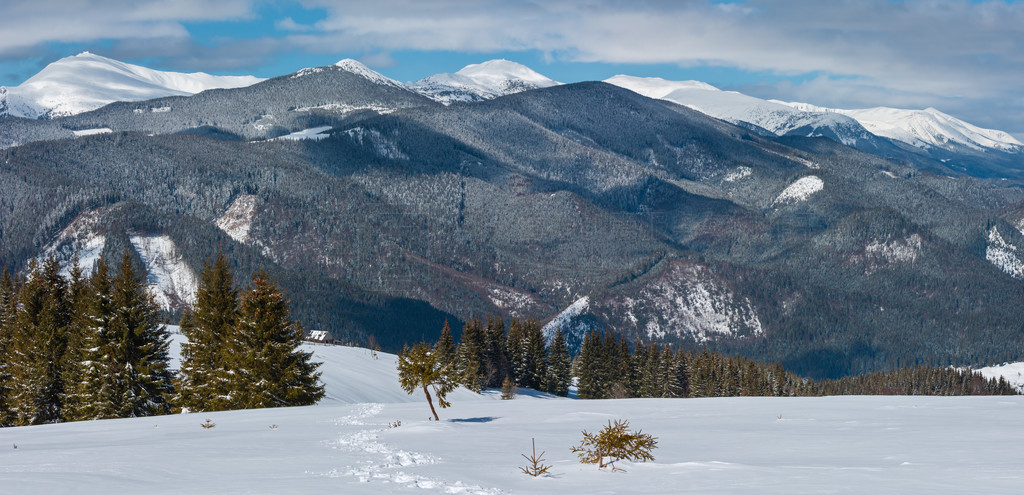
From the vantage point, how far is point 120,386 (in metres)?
50.8

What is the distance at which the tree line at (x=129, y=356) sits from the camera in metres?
50.3

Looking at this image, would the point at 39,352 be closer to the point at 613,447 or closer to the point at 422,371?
the point at 422,371

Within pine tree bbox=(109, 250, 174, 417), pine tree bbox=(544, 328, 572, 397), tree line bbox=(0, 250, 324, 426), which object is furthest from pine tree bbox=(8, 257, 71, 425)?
pine tree bbox=(544, 328, 572, 397)

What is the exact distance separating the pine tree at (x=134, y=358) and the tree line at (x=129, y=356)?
53 millimetres

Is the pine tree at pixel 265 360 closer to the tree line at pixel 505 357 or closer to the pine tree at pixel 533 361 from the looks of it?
the tree line at pixel 505 357

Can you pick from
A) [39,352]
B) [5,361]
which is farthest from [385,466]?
[5,361]

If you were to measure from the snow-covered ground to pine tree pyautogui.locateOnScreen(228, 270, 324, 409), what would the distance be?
25.6 feet

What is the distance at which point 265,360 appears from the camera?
5012 centimetres

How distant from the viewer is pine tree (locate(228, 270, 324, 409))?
5016cm

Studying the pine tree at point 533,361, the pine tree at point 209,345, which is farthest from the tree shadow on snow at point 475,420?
the pine tree at point 533,361

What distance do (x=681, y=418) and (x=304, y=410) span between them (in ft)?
54.1

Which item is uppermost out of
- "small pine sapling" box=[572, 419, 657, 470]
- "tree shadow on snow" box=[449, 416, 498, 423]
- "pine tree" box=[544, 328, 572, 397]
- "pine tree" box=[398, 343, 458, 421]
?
"pine tree" box=[398, 343, 458, 421]

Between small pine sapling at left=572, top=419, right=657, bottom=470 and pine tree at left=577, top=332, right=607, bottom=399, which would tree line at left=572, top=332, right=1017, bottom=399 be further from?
small pine sapling at left=572, top=419, right=657, bottom=470

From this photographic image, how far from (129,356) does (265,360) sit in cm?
766
